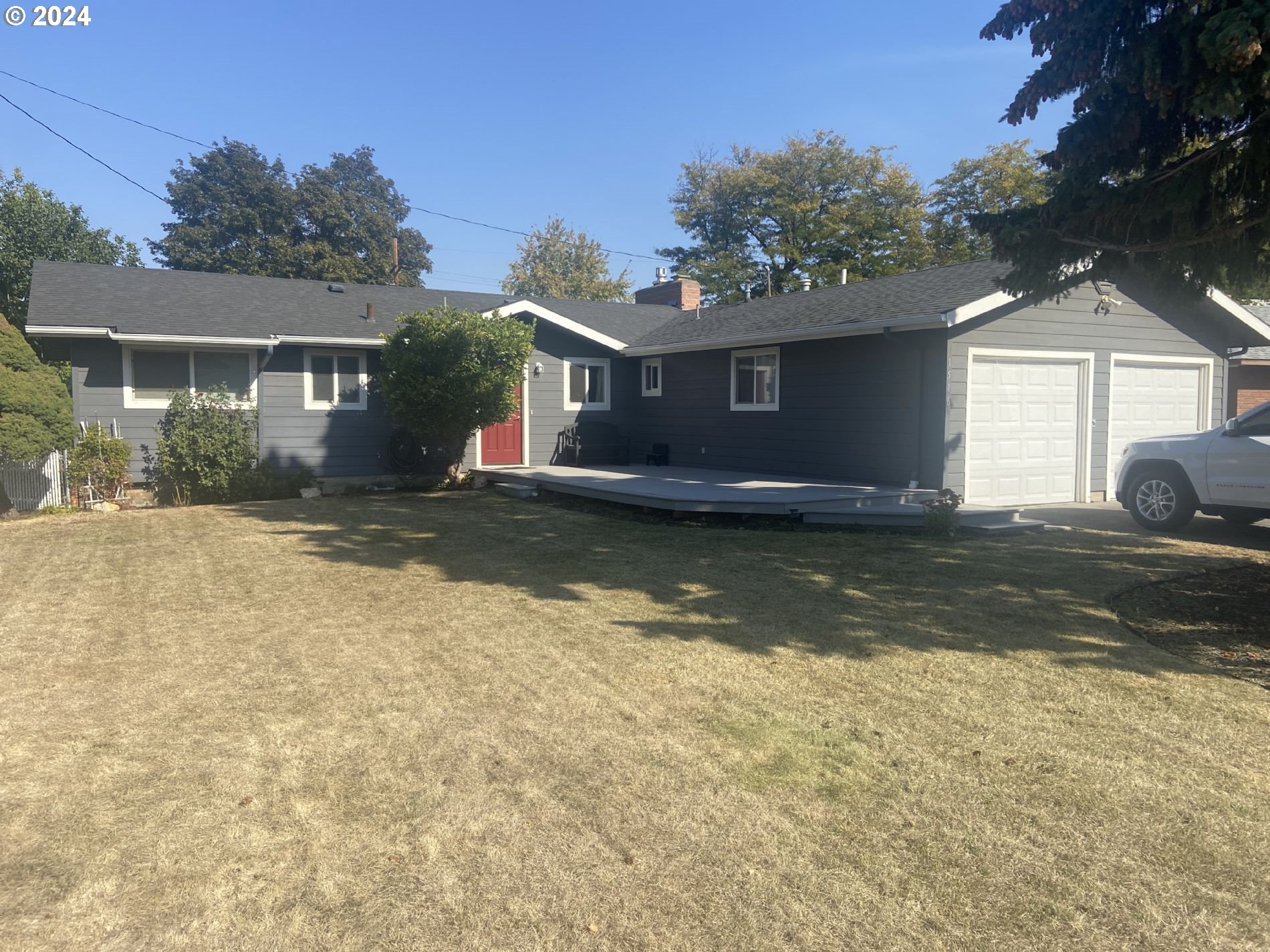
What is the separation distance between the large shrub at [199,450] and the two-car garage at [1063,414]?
11.4 metres

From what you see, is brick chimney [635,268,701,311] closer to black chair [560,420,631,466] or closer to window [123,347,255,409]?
black chair [560,420,631,466]

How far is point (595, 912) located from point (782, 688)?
7.85ft

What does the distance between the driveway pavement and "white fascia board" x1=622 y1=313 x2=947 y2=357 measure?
9.78ft

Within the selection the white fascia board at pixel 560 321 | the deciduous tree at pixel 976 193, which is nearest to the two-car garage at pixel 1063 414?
the white fascia board at pixel 560 321

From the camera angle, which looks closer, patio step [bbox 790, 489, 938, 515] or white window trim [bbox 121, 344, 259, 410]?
patio step [bbox 790, 489, 938, 515]

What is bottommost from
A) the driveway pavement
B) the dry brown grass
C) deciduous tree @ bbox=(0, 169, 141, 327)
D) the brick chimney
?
the dry brown grass

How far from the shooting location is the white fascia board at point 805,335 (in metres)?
11.7

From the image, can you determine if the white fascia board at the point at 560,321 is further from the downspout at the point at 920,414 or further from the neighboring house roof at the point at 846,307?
the downspout at the point at 920,414

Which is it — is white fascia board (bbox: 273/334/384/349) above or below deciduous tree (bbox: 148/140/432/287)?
below

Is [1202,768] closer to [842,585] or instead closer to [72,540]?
[842,585]

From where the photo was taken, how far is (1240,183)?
278 inches

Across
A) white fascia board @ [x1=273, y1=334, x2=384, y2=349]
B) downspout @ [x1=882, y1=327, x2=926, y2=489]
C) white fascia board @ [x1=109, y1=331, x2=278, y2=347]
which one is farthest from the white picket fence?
downspout @ [x1=882, y1=327, x2=926, y2=489]

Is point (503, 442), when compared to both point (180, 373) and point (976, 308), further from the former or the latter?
point (976, 308)

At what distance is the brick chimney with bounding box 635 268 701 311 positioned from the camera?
78.2 ft
